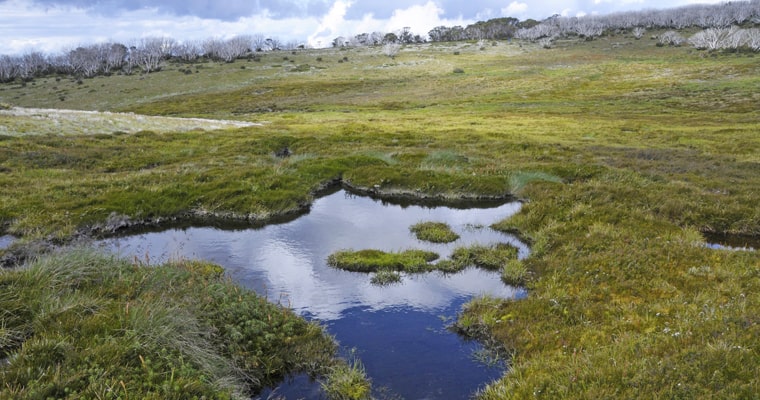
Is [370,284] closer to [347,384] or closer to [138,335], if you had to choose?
[347,384]

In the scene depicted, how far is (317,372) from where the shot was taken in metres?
9.54

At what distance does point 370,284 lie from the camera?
13.9 m

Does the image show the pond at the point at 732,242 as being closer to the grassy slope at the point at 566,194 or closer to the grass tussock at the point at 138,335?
the grassy slope at the point at 566,194

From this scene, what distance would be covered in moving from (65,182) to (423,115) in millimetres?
55799

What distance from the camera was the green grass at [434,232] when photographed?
17.6 m

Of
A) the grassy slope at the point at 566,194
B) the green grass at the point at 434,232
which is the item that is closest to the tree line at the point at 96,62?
the grassy slope at the point at 566,194

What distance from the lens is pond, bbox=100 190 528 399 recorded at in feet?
31.9

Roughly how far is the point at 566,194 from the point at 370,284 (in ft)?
37.3

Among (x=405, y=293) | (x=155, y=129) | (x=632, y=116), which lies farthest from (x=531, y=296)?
(x=632, y=116)

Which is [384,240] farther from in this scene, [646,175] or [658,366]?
[646,175]

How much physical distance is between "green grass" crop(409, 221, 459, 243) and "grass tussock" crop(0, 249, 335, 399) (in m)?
7.80

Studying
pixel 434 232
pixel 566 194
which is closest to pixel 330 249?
pixel 434 232

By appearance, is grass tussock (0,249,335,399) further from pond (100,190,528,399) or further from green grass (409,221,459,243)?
green grass (409,221,459,243)

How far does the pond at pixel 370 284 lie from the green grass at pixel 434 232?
0.36 m
